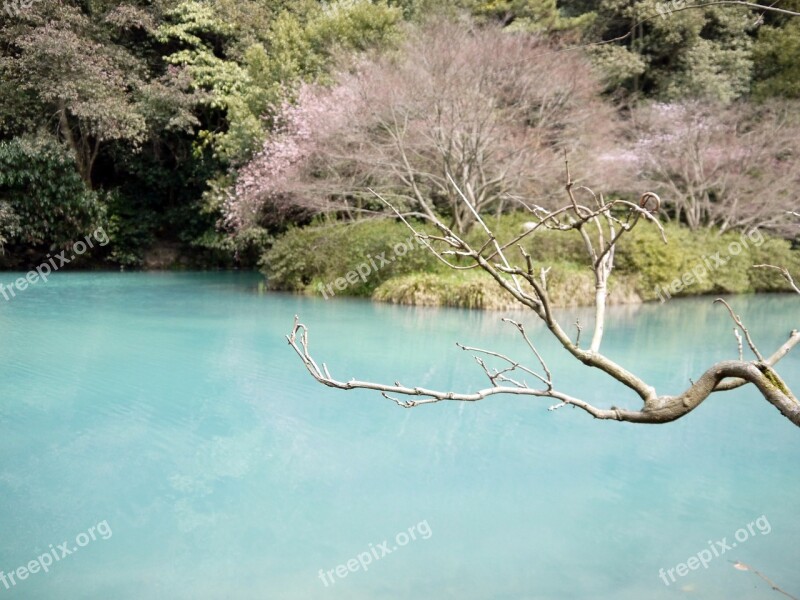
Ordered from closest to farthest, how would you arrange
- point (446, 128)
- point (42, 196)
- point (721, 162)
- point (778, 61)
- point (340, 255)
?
point (446, 128) < point (340, 255) < point (721, 162) < point (42, 196) < point (778, 61)

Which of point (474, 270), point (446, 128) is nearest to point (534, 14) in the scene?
point (446, 128)

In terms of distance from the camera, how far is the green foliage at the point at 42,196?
15.1m

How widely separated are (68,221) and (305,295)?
252 inches

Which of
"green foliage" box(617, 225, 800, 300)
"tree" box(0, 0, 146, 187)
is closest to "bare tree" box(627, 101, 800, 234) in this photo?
"green foliage" box(617, 225, 800, 300)

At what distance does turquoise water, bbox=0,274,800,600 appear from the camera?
3451 millimetres

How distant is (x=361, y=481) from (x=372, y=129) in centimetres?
901

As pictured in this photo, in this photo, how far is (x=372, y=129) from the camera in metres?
12.8

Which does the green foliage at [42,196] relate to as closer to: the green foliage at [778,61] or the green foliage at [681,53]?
the green foliage at [681,53]

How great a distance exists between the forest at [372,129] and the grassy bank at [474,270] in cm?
5

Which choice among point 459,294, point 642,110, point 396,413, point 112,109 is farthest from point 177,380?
point 642,110

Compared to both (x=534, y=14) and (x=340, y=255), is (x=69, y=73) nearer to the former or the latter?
(x=340, y=255)

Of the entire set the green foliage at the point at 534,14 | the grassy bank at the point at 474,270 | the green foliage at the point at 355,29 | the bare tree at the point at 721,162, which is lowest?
the grassy bank at the point at 474,270

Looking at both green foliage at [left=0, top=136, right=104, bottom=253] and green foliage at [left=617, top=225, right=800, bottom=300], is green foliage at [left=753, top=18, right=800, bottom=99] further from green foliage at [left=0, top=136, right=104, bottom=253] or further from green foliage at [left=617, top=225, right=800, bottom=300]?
green foliage at [left=0, top=136, right=104, bottom=253]

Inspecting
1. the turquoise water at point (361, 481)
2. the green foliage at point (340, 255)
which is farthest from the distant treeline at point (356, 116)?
the turquoise water at point (361, 481)
